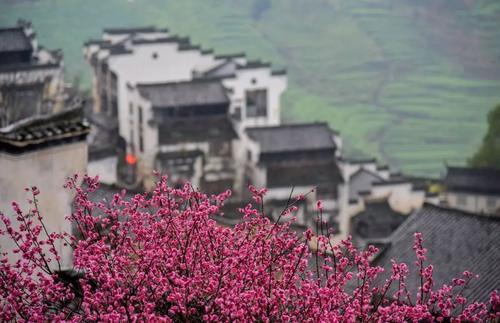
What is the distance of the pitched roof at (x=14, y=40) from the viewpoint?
166 ft

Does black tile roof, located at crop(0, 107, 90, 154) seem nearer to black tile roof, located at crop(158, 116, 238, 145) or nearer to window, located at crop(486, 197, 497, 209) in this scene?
black tile roof, located at crop(158, 116, 238, 145)

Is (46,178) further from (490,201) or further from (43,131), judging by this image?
(490,201)

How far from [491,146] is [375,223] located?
39.1 feet

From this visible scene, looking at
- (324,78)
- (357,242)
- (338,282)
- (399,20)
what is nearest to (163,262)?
(338,282)

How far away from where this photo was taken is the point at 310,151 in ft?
158

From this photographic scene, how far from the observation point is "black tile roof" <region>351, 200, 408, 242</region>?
4784 cm

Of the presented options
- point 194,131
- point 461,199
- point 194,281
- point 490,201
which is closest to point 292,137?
point 194,131

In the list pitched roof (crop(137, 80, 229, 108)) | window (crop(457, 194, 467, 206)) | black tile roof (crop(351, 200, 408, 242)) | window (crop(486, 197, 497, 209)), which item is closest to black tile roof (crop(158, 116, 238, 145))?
pitched roof (crop(137, 80, 229, 108))

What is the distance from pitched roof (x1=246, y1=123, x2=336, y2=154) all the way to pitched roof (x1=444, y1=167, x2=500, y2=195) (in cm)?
790

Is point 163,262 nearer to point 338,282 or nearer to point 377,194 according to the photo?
point 338,282

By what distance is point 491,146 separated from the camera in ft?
187

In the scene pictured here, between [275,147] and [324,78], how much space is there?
43.6 m

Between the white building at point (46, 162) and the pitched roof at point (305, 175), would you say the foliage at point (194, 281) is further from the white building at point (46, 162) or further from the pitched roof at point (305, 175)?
the pitched roof at point (305, 175)

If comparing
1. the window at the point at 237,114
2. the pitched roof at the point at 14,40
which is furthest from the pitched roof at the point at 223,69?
the pitched roof at the point at 14,40
